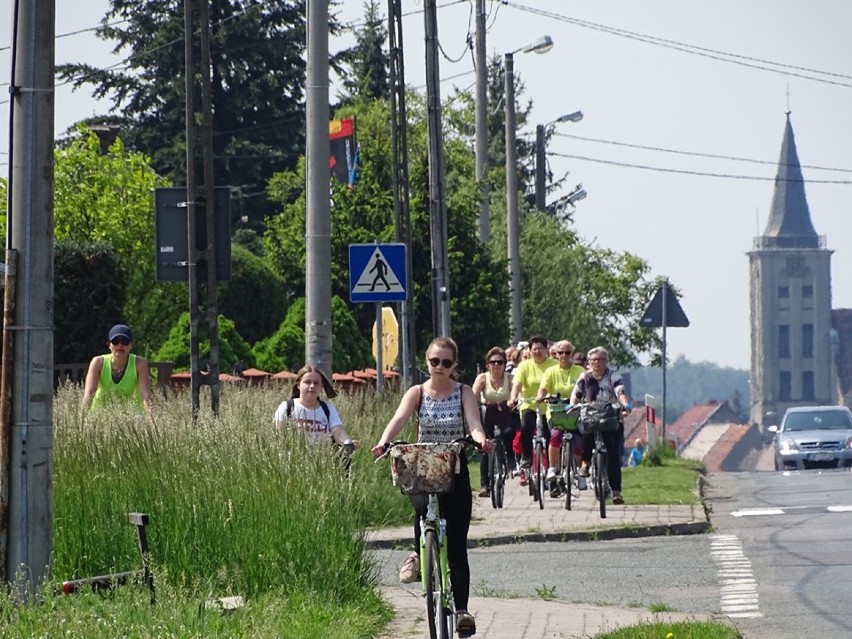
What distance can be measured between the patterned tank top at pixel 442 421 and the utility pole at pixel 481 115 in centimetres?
2581

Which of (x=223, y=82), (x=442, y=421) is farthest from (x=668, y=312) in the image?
(x=223, y=82)

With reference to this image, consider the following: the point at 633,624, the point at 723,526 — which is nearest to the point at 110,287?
the point at 723,526

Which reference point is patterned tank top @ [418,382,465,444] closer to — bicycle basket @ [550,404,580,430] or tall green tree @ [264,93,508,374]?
bicycle basket @ [550,404,580,430]

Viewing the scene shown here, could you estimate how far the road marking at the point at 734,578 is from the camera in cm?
1189

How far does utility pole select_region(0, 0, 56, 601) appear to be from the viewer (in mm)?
9367

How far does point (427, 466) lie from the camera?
9.82 metres

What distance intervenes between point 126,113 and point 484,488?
4676 centimetres

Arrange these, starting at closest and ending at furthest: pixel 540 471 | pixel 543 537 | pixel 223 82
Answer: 1. pixel 543 537
2. pixel 540 471
3. pixel 223 82

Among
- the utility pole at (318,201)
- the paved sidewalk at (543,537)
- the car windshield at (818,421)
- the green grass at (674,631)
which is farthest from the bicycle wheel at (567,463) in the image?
the car windshield at (818,421)

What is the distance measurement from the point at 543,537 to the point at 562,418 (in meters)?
2.83

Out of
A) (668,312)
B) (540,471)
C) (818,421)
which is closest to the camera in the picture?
(540,471)

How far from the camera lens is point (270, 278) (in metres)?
51.3

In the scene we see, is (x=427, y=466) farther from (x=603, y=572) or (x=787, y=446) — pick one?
(x=787, y=446)

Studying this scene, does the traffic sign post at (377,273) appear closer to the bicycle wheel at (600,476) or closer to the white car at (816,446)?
the bicycle wheel at (600,476)
